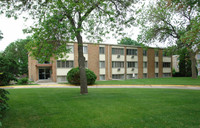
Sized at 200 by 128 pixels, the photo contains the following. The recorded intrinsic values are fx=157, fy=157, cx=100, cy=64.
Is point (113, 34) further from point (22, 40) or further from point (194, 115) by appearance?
point (22, 40)

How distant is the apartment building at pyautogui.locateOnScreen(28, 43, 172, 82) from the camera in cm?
2836

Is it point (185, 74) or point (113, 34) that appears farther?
point (185, 74)

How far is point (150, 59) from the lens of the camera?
124 feet

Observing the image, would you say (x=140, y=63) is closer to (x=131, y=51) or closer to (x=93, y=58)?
(x=131, y=51)

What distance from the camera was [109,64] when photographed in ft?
105

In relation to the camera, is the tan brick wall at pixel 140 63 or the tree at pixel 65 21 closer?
the tree at pixel 65 21

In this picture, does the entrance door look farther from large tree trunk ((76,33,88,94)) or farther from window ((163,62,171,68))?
window ((163,62,171,68))

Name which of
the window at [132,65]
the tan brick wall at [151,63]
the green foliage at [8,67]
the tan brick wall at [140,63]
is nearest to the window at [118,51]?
the window at [132,65]

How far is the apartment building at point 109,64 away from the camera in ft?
93.0

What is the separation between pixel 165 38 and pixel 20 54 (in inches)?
1653

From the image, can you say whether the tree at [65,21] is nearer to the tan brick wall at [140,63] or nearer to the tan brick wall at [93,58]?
the tan brick wall at [93,58]

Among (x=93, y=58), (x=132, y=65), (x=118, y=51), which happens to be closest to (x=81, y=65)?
(x=93, y=58)

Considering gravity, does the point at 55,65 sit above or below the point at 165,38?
below

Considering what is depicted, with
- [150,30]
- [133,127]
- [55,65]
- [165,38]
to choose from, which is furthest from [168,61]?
[133,127]
